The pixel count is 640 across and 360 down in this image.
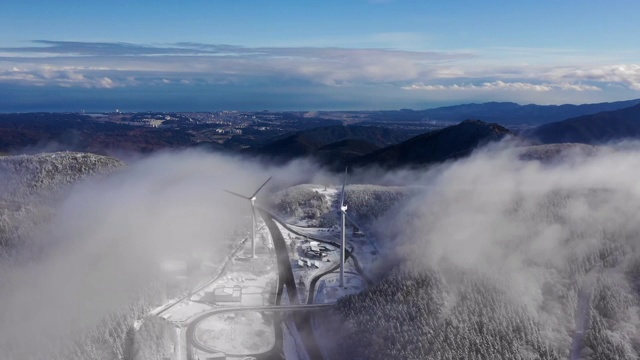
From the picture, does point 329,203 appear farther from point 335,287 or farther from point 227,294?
point 227,294

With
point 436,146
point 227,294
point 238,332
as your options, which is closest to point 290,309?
point 238,332

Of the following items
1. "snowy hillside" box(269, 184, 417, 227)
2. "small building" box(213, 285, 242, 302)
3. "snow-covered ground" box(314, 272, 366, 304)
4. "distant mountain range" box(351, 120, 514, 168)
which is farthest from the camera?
"distant mountain range" box(351, 120, 514, 168)

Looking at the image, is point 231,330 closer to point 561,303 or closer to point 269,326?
point 269,326

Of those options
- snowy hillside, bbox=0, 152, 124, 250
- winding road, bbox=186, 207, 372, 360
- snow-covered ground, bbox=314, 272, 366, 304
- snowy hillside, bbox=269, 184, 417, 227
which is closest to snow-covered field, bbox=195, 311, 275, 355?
winding road, bbox=186, 207, 372, 360

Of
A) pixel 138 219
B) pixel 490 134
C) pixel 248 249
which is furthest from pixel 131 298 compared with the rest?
pixel 490 134

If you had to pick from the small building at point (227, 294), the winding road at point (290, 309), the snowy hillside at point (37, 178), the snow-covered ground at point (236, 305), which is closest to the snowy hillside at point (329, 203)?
the winding road at point (290, 309)

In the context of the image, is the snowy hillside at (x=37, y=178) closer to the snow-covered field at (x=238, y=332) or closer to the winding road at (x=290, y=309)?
the winding road at (x=290, y=309)

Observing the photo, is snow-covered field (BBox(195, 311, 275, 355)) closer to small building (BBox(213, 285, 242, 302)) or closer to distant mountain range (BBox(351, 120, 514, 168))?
small building (BBox(213, 285, 242, 302))

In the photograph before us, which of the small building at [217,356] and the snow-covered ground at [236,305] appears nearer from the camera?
the small building at [217,356]

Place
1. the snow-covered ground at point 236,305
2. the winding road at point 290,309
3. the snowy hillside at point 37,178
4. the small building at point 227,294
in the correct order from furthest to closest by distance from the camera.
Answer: the snowy hillside at point 37,178, the small building at point 227,294, the snow-covered ground at point 236,305, the winding road at point 290,309
